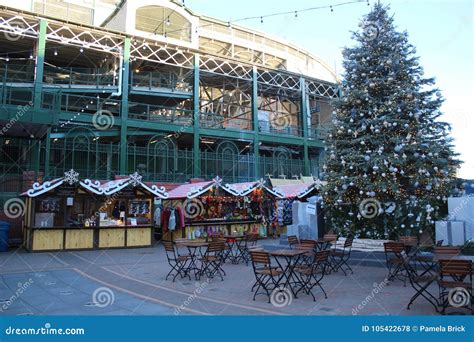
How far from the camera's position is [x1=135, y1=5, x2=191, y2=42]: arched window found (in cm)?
2755

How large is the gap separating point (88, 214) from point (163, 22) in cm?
1627

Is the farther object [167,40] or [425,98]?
[167,40]

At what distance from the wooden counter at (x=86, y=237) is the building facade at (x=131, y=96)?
440cm

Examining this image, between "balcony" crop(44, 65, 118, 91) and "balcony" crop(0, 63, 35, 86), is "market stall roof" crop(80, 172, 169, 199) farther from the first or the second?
"balcony" crop(0, 63, 35, 86)

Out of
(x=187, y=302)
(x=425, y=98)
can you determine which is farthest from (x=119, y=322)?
(x=425, y=98)

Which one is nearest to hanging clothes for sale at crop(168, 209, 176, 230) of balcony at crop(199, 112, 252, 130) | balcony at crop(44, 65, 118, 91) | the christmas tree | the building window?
the christmas tree

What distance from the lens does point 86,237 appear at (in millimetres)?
16156

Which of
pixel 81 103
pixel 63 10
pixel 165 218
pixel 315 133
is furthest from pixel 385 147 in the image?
pixel 63 10

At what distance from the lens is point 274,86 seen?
32.7 metres

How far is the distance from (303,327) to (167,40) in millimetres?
25467

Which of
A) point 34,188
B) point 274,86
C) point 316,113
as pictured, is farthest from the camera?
point 316,113

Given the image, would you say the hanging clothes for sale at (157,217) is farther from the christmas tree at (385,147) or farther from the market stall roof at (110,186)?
the christmas tree at (385,147)

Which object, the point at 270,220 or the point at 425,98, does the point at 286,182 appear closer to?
the point at 270,220

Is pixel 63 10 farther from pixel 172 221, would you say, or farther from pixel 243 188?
pixel 172 221
